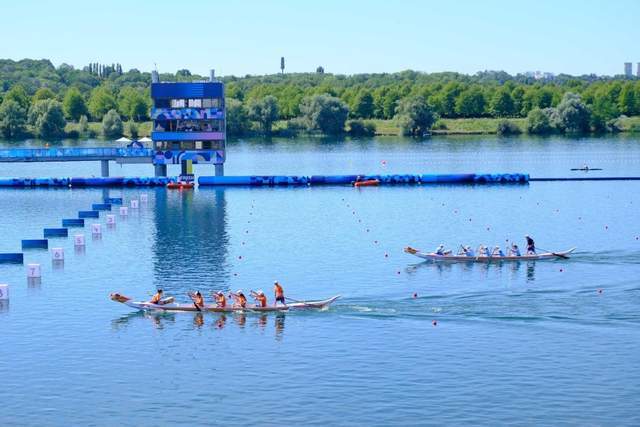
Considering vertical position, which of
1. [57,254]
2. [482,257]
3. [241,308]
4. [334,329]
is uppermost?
[482,257]

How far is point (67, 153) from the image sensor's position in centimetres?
13288

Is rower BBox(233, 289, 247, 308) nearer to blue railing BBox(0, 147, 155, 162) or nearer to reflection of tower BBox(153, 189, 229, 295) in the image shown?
reflection of tower BBox(153, 189, 229, 295)

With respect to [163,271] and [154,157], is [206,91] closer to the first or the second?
[154,157]

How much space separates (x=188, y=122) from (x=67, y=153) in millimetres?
15531

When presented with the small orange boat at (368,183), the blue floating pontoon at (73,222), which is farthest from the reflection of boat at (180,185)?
the blue floating pontoon at (73,222)

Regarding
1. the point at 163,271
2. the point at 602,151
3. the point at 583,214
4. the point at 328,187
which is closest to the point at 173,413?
the point at 163,271

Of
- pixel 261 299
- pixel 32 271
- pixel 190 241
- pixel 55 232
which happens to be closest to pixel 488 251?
pixel 261 299

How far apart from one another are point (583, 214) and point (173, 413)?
6511 cm

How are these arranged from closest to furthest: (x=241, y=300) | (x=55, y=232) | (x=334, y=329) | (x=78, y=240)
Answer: (x=334, y=329) < (x=241, y=300) < (x=78, y=240) < (x=55, y=232)

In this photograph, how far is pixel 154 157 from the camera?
132m

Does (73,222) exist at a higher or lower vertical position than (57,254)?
higher

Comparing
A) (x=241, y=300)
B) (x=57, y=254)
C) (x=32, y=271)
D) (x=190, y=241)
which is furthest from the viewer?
(x=190, y=241)

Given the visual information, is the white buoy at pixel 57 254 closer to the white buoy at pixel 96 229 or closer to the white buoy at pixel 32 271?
the white buoy at pixel 32 271

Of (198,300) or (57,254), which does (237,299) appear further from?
(57,254)
